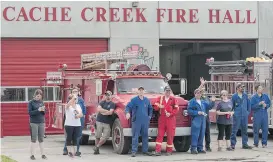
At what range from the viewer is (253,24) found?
77.9 ft

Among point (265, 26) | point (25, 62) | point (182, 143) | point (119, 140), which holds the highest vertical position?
point (265, 26)

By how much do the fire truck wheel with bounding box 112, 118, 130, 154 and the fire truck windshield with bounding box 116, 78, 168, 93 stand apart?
1160 millimetres

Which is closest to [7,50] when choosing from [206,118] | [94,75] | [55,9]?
[55,9]

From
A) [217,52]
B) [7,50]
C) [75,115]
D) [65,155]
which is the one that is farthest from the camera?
[217,52]

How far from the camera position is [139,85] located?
51.0 ft

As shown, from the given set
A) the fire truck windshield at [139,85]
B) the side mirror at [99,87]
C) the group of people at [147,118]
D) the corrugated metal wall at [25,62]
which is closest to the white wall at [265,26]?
the corrugated metal wall at [25,62]

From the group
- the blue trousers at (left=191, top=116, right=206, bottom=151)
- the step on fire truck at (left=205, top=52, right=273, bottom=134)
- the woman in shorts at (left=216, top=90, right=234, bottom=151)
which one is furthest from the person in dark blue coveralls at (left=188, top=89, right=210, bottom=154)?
the step on fire truck at (left=205, top=52, right=273, bottom=134)

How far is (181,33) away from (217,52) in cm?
591

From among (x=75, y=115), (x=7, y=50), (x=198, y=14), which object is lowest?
(x=75, y=115)

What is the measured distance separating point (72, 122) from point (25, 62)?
29.1 ft

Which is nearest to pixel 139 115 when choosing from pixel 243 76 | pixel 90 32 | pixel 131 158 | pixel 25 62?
pixel 131 158

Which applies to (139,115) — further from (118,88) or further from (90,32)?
(90,32)

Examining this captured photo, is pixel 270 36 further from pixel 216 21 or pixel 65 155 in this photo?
pixel 65 155

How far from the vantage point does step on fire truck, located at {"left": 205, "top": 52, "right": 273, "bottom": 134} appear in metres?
18.0
